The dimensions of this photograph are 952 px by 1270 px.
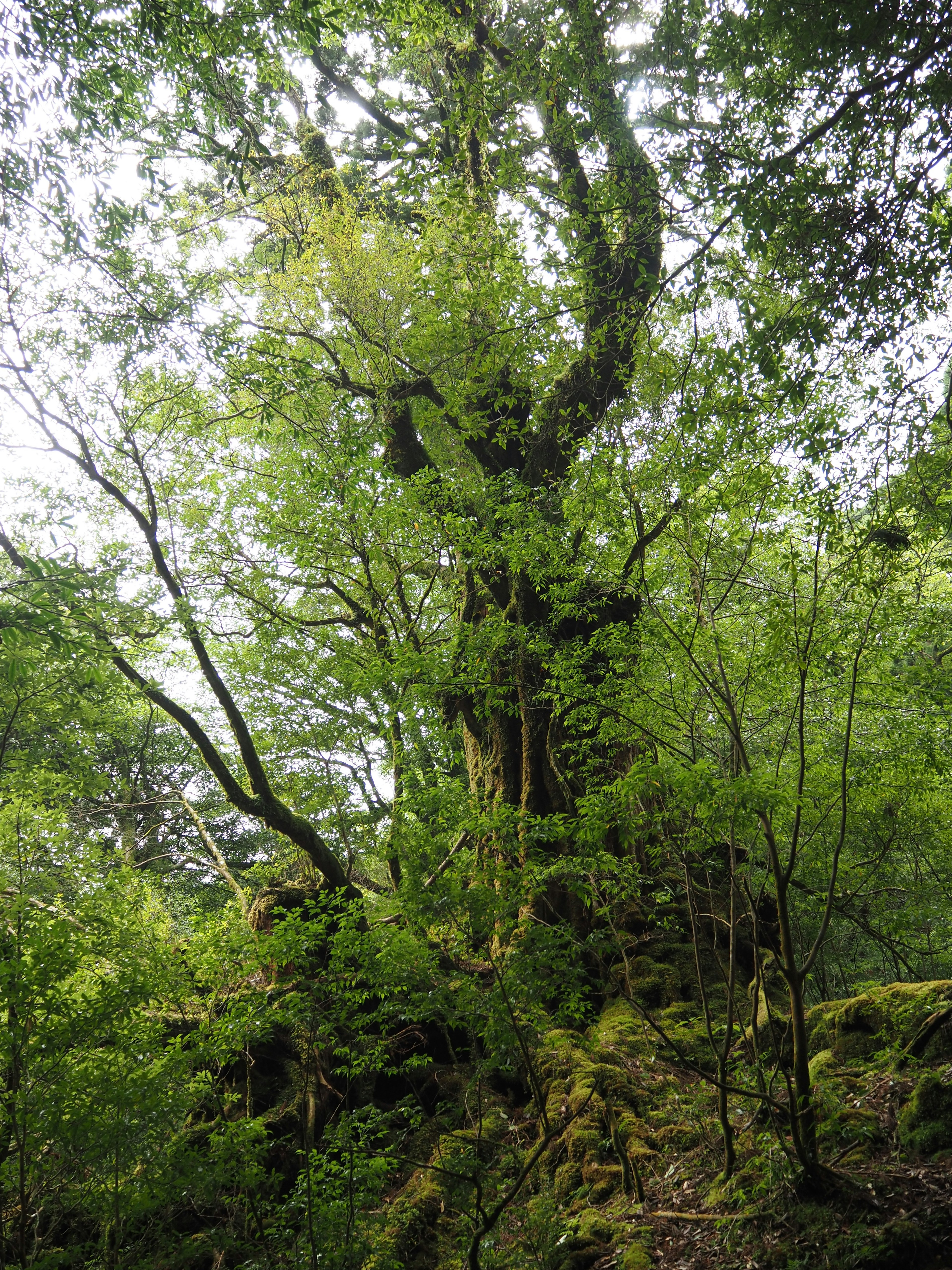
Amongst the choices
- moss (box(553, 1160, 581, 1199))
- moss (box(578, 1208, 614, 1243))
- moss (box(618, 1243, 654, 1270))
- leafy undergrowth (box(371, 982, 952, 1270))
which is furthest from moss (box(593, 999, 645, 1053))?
moss (box(618, 1243, 654, 1270))

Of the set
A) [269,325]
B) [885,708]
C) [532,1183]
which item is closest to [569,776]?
[885,708]

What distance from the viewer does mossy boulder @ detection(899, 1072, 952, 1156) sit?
3.54m

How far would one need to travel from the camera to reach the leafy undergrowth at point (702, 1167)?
3.31 meters

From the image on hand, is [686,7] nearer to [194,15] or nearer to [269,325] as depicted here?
[194,15]

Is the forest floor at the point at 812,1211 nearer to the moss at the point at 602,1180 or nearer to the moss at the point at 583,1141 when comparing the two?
the moss at the point at 602,1180

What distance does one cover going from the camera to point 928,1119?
3650mm

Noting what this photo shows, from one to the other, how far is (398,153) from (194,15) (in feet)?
4.59

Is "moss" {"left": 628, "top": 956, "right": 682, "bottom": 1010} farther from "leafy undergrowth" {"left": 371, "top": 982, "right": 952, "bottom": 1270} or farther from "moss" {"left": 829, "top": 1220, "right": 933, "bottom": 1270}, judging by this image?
"moss" {"left": 829, "top": 1220, "right": 933, "bottom": 1270}

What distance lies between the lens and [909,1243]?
9.86 ft

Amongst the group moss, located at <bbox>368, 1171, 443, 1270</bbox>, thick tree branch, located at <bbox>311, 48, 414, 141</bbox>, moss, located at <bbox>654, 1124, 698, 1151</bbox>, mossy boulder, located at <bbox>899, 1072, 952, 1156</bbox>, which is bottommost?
moss, located at <bbox>368, 1171, 443, 1270</bbox>

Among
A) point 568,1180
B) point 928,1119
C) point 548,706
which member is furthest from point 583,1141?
point 548,706

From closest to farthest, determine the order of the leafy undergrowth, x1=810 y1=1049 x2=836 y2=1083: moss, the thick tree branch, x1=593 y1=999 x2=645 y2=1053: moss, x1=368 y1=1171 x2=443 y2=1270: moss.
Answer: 1. the leafy undergrowth
2. x1=810 y1=1049 x2=836 y2=1083: moss
3. x1=368 y1=1171 x2=443 y2=1270: moss
4. x1=593 y1=999 x2=645 y2=1053: moss
5. the thick tree branch

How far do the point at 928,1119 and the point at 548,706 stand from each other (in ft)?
15.6

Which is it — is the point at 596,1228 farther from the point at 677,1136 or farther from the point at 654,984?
the point at 654,984
